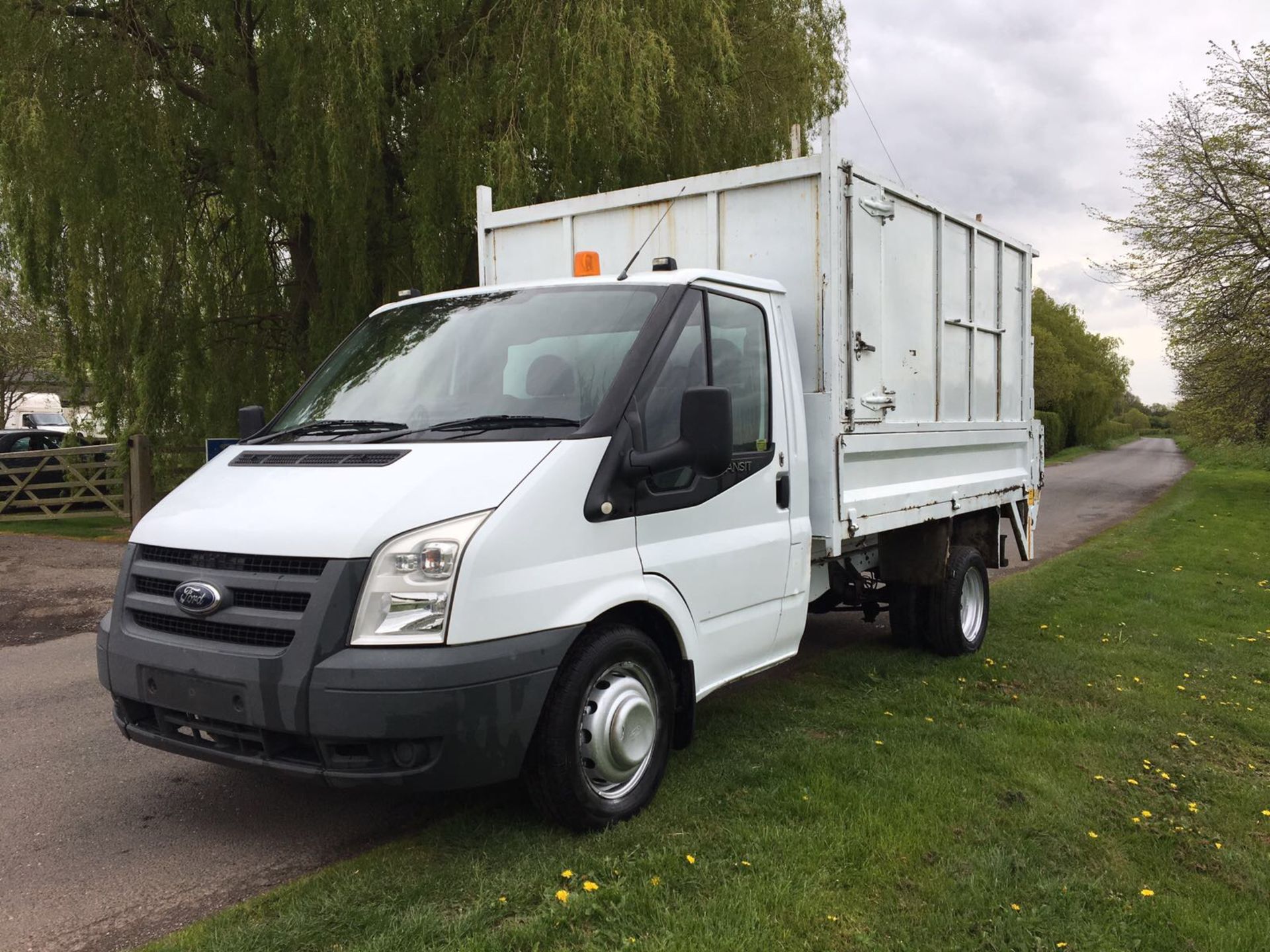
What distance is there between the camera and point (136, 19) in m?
11.1

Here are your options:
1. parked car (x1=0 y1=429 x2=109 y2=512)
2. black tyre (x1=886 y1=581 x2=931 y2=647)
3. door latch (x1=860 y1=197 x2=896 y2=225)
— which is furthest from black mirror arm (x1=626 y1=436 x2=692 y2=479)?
parked car (x1=0 y1=429 x2=109 y2=512)

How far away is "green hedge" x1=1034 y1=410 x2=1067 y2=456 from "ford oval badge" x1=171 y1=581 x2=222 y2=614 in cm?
4440

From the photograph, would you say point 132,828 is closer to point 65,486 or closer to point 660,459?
point 660,459

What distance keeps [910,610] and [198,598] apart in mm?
4777

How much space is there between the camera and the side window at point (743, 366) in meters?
4.41

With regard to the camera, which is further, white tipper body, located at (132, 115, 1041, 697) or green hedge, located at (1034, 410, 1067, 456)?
green hedge, located at (1034, 410, 1067, 456)

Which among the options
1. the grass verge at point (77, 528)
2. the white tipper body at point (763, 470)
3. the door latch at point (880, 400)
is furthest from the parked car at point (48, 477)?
the door latch at point (880, 400)

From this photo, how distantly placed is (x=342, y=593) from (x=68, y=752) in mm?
2751

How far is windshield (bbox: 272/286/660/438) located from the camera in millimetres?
3977

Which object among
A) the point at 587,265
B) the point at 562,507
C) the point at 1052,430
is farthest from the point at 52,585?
the point at 1052,430

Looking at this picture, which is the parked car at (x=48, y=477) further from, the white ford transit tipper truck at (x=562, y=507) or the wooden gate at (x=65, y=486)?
the white ford transit tipper truck at (x=562, y=507)

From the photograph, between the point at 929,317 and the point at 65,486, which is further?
the point at 65,486

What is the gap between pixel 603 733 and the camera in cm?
374

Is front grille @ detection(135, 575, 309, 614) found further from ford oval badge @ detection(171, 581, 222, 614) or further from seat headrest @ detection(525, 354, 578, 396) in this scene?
seat headrest @ detection(525, 354, 578, 396)
